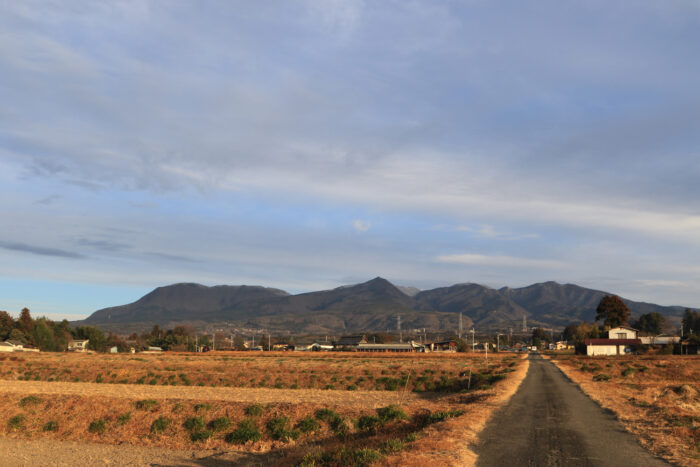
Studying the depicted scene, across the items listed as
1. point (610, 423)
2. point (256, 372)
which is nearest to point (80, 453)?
point (610, 423)

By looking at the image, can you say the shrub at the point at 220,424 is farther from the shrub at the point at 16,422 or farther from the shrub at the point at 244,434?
the shrub at the point at 16,422

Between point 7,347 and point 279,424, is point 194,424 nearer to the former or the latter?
point 279,424

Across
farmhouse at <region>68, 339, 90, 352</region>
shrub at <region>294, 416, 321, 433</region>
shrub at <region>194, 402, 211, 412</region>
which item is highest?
shrub at <region>194, 402, 211, 412</region>

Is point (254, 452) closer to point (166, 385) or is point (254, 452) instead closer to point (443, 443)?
point (443, 443)

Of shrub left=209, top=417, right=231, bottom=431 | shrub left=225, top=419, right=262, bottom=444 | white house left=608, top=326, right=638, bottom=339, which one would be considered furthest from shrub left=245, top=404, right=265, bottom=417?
white house left=608, top=326, right=638, bottom=339

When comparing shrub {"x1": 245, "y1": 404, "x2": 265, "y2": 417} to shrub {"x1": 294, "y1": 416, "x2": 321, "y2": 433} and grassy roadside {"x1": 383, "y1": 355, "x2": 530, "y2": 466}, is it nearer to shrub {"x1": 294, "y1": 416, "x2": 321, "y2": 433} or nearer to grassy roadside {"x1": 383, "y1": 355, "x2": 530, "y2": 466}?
shrub {"x1": 294, "y1": 416, "x2": 321, "y2": 433}

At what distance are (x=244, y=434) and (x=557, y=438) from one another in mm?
15049

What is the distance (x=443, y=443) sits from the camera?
17516mm

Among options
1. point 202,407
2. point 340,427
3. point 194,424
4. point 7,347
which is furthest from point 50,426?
point 7,347

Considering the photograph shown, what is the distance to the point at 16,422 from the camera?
103ft

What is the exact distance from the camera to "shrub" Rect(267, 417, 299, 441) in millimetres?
25906

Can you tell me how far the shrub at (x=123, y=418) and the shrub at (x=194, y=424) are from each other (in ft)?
13.5

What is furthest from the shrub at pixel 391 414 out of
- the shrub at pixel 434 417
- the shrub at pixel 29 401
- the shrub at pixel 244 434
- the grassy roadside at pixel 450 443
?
the shrub at pixel 29 401

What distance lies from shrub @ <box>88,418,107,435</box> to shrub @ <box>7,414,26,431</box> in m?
5.08
